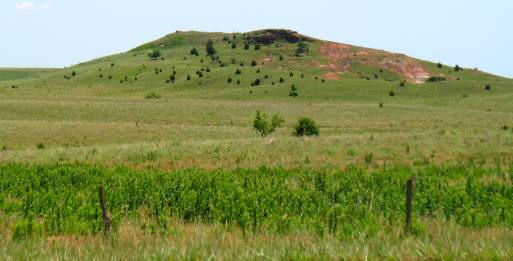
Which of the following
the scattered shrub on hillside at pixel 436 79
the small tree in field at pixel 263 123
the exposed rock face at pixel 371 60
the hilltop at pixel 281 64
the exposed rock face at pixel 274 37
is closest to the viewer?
the small tree in field at pixel 263 123

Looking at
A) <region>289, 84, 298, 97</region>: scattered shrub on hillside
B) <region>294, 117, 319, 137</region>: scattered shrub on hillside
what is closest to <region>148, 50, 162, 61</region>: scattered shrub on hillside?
<region>289, 84, 298, 97</region>: scattered shrub on hillside

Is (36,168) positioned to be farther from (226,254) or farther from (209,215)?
(226,254)

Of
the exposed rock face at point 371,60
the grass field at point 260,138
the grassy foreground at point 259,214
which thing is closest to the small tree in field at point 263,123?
the grass field at point 260,138

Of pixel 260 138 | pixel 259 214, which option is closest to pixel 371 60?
pixel 260 138

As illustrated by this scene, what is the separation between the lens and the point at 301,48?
14738cm

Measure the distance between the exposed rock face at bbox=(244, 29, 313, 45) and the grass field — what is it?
5.13 ft

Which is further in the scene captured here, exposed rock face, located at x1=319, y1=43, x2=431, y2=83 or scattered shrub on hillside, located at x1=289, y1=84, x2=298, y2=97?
exposed rock face, located at x1=319, y1=43, x2=431, y2=83

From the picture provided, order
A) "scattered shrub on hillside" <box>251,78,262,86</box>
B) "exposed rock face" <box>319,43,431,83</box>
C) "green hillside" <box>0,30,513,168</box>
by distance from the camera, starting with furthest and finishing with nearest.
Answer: "exposed rock face" <box>319,43,431,83</box>, "scattered shrub on hillside" <box>251,78,262,86</box>, "green hillside" <box>0,30,513,168</box>

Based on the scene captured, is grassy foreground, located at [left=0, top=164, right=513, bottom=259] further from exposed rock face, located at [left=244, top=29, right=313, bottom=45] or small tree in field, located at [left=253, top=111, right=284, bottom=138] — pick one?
exposed rock face, located at [left=244, top=29, right=313, bottom=45]

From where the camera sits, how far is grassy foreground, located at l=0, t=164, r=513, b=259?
8.07 metres

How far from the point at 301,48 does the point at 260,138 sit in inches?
4226

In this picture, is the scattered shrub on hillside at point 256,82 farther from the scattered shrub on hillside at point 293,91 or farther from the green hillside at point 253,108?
the scattered shrub on hillside at point 293,91

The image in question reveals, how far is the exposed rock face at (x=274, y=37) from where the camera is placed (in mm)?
156625

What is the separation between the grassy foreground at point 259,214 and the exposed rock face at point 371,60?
4379 inches
